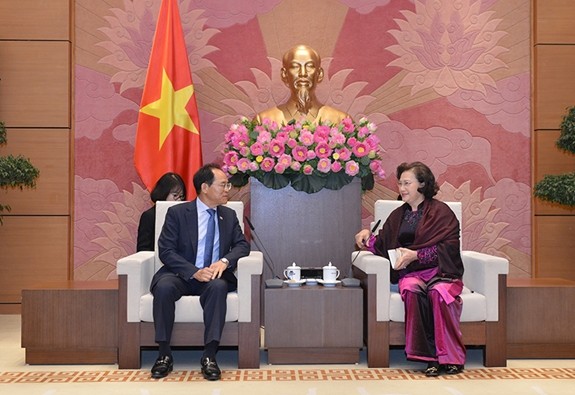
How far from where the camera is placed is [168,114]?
546 centimetres

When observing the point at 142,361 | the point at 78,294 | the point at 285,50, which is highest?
the point at 285,50

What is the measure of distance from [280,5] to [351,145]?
81.2 inches

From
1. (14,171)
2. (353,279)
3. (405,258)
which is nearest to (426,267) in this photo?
(405,258)

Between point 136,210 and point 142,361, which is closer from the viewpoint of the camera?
point 142,361

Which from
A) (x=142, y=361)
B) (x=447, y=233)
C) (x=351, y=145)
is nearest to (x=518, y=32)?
(x=351, y=145)

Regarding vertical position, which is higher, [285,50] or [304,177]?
[285,50]

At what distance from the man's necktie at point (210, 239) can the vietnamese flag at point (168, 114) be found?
1.52m

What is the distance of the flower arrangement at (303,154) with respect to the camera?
4289 millimetres

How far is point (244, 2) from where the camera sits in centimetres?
589

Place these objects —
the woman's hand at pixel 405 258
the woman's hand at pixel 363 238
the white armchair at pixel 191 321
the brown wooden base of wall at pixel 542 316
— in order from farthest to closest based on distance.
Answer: the woman's hand at pixel 363 238 < the brown wooden base of wall at pixel 542 316 < the woman's hand at pixel 405 258 < the white armchair at pixel 191 321

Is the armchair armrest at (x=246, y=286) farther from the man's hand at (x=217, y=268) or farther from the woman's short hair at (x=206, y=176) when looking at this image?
the woman's short hair at (x=206, y=176)

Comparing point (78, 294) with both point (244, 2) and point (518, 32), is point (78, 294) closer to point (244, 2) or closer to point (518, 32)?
point (244, 2)

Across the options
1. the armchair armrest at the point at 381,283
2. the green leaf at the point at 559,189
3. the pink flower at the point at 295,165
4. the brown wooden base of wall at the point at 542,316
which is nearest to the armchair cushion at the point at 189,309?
the armchair armrest at the point at 381,283

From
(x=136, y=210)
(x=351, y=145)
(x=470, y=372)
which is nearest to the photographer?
(x=470, y=372)
